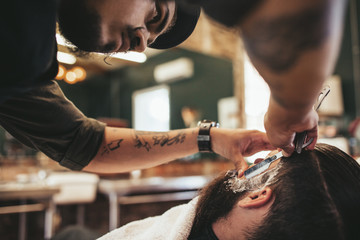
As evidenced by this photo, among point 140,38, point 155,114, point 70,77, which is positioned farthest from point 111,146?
point 155,114

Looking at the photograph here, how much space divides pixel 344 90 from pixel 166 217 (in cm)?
498

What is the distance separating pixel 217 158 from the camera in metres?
6.04

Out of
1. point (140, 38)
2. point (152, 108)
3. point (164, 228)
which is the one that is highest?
point (152, 108)

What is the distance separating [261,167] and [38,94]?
863 mm

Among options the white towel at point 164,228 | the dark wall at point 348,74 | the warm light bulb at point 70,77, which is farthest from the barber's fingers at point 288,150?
the warm light bulb at point 70,77

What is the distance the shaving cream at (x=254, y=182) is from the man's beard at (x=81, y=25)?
0.63 m

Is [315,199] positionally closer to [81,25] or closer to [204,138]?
[204,138]

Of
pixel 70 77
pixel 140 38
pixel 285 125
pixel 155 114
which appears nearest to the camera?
pixel 285 125

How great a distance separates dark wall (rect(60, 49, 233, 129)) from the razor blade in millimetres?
5359

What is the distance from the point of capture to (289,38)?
0.50 metres

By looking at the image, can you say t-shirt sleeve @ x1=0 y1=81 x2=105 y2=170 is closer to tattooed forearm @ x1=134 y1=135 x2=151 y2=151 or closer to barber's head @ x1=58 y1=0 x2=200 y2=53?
tattooed forearm @ x1=134 y1=135 x2=151 y2=151

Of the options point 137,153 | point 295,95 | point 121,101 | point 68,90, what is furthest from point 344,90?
point 68,90

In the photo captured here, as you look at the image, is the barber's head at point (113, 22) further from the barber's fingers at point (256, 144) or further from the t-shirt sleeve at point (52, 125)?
the barber's fingers at point (256, 144)

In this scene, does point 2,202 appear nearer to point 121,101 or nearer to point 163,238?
point 163,238
